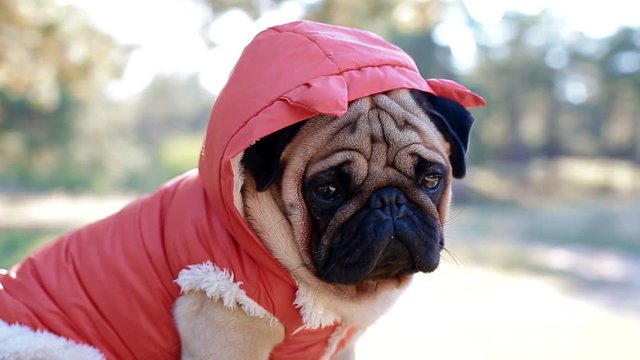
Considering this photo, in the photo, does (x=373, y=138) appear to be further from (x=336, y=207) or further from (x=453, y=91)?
(x=453, y=91)

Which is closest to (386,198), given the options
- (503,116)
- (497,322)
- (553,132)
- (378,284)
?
(378,284)

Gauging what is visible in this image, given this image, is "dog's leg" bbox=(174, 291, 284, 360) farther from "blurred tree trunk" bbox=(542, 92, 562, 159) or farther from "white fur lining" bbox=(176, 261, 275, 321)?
"blurred tree trunk" bbox=(542, 92, 562, 159)

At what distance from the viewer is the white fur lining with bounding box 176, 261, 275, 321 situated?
5.56 ft

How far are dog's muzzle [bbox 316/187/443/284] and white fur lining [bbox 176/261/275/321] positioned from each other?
0.63ft

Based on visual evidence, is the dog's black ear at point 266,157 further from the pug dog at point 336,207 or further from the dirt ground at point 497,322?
the dirt ground at point 497,322

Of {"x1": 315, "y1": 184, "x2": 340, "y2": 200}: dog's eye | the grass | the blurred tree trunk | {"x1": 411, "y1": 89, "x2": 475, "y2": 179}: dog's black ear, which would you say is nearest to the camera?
{"x1": 315, "y1": 184, "x2": 340, "y2": 200}: dog's eye

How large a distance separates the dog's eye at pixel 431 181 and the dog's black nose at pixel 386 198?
9 centimetres

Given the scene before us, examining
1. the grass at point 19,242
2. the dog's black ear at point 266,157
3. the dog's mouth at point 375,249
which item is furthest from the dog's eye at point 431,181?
the grass at point 19,242

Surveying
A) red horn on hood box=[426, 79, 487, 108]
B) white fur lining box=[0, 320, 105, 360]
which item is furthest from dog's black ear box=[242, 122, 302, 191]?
white fur lining box=[0, 320, 105, 360]

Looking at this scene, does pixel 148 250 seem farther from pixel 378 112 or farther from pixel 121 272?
pixel 378 112

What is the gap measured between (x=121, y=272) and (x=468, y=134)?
1.02 m

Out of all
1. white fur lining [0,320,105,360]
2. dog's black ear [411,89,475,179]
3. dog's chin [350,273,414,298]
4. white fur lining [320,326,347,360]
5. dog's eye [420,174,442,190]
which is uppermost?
dog's black ear [411,89,475,179]

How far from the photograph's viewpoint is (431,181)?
181 centimetres

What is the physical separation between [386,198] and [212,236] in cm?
46
